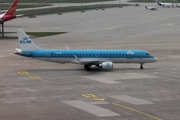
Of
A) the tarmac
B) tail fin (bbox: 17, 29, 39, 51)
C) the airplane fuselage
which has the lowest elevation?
the tarmac

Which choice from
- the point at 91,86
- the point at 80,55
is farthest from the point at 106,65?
the point at 91,86

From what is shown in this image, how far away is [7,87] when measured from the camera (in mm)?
58906

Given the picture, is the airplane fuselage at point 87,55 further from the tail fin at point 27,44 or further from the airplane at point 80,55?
the tail fin at point 27,44

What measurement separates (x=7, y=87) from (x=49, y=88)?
4867 millimetres

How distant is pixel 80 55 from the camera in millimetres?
71938

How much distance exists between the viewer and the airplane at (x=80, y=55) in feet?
234

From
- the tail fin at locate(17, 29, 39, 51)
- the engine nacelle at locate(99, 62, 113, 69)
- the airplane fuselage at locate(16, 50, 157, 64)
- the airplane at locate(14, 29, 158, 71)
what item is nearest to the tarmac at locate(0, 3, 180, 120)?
the engine nacelle at locate(99, 62, 113, 69)

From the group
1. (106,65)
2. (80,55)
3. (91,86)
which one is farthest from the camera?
(80,55)

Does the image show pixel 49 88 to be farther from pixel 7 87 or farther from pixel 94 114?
pixel 94 114

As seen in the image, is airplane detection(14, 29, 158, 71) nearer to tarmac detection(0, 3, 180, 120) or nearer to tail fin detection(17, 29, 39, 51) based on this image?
tail fin detection(17, 29, 39, 51)

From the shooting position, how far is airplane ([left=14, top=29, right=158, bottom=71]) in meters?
71.2

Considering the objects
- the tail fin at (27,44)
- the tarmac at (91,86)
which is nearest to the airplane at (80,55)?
the tail fin at (27,44)

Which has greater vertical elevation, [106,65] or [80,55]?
[80,55]

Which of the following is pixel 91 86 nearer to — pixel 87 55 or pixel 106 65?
pixel 106 65
